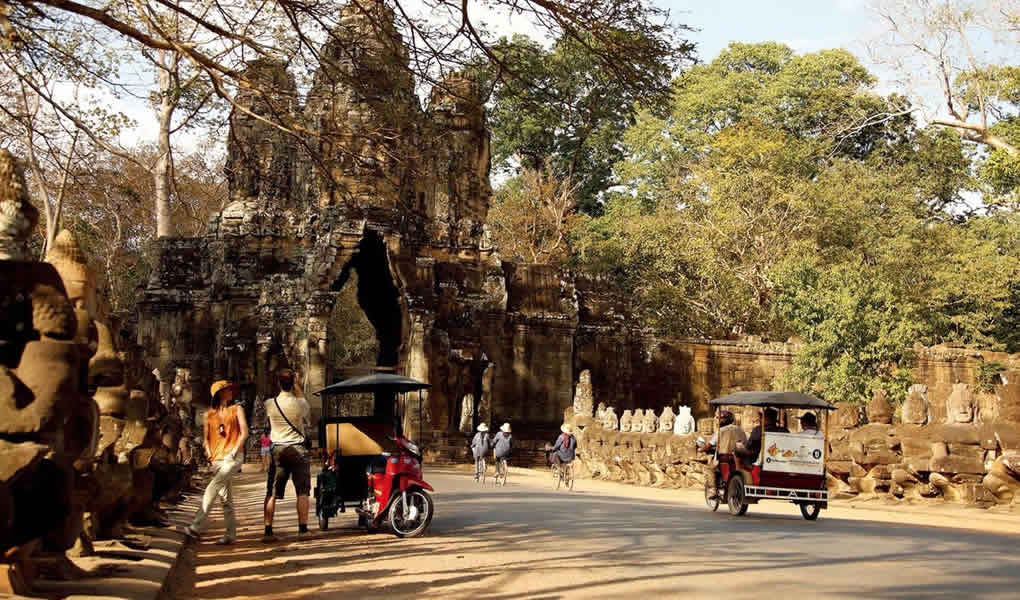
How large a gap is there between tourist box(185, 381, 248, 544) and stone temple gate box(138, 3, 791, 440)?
63.4ft

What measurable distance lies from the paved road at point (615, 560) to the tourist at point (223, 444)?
44 cm

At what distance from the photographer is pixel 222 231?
34.6 metres

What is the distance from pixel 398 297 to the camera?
33.5m

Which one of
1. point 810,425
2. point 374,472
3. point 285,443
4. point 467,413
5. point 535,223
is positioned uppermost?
point 535,223

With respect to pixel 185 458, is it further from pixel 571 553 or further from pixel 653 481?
pixel 571 553

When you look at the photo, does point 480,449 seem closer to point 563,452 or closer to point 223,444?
point 563,452

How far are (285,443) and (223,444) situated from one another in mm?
857

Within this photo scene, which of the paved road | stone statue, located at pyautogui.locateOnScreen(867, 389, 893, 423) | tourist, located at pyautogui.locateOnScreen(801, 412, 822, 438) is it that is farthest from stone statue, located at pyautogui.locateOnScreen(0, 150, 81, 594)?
stone statue, located at pyautogui.locateOnScreen(867, 389, 893, 423)

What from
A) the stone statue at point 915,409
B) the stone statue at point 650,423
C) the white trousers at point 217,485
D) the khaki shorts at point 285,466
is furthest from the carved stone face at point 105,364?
the stone statue at point 650,423

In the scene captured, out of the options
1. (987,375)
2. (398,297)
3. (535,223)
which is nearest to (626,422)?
(398,297)

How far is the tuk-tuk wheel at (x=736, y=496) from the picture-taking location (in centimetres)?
1527

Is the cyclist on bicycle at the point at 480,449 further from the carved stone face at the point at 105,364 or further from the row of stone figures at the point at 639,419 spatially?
the carved stone face at the point at 105,364

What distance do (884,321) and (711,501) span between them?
61.3 feet

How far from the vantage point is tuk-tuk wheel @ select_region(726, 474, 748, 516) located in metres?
15.3
